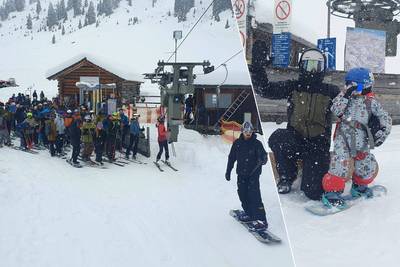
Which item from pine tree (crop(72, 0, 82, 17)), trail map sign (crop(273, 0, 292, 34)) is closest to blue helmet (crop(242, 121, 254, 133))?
trail map sign (crop(273, 0, 292, 34))

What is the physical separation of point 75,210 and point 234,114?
2.84 meters

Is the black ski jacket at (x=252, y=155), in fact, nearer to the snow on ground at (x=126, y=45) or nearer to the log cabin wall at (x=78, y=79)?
the snow on ground at (x=126, y=45)

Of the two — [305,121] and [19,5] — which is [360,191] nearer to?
[305,121]

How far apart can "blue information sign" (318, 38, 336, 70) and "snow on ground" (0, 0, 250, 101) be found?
2.14 feet

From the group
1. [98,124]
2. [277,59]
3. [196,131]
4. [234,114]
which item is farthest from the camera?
[98,124]

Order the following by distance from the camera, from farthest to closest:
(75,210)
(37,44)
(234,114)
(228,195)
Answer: (37,44)
(75,210)
(228,195)
(234,114)

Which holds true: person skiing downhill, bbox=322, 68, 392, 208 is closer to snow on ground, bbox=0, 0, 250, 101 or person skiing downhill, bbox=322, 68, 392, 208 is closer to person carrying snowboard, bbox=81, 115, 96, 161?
snow on ground, bbox=0, 0, 250, 101

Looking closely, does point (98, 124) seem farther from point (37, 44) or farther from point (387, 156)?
point (37, 44)

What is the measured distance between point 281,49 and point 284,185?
856 millimetres

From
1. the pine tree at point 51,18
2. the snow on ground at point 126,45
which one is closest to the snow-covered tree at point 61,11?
the pine tree at point 51,18

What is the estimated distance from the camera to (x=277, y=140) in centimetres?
195

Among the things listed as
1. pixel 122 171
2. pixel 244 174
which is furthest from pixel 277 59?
pixel 122 171

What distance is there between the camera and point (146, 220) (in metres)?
3.83

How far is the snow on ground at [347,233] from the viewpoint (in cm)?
143
